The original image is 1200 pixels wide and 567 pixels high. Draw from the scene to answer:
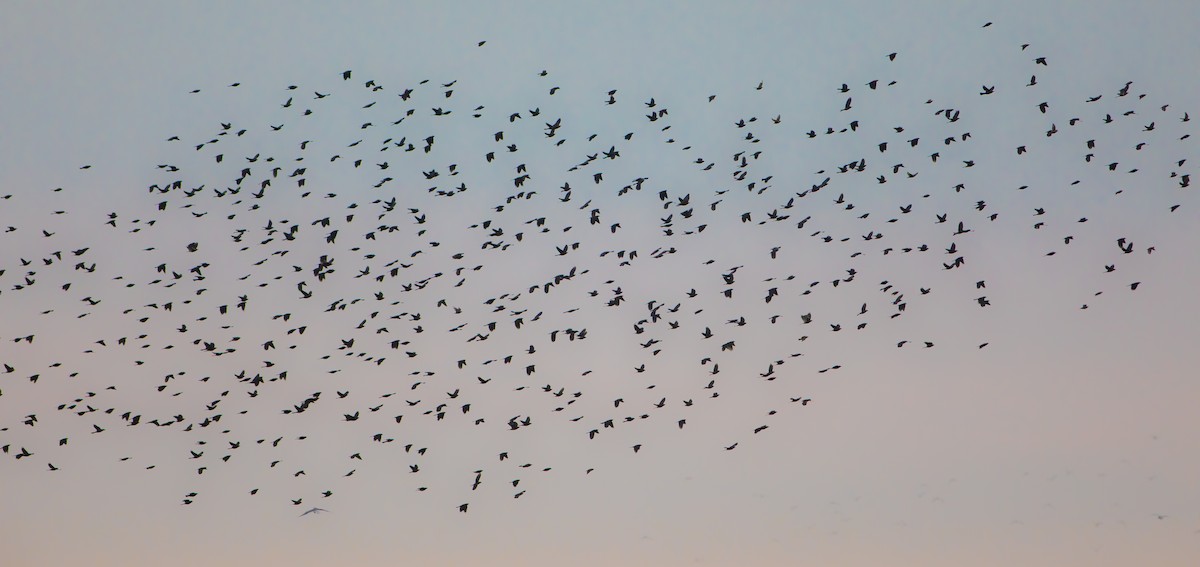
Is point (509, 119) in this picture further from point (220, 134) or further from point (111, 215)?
point (111, 215)

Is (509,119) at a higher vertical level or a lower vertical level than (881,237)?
higher

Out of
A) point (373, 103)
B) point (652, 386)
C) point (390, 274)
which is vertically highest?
point (373, 103)

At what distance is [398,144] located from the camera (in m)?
47.5

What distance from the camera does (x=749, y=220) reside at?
48844 millimetres

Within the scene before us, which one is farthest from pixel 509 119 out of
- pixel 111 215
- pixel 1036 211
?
pixel 1036 211

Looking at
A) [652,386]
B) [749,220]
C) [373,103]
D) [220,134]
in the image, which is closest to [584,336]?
[652,386]

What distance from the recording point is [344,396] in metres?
48.8

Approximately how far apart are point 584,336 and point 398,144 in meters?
8.55

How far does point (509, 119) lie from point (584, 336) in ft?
24.2

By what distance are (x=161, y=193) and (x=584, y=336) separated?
1465 centimetres

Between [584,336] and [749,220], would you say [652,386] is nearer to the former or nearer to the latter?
[584,336]

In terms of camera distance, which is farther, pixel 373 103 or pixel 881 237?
pixel 881 237

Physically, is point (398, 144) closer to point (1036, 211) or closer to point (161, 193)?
point (161, 193)

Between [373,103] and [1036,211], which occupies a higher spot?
[373,103]
